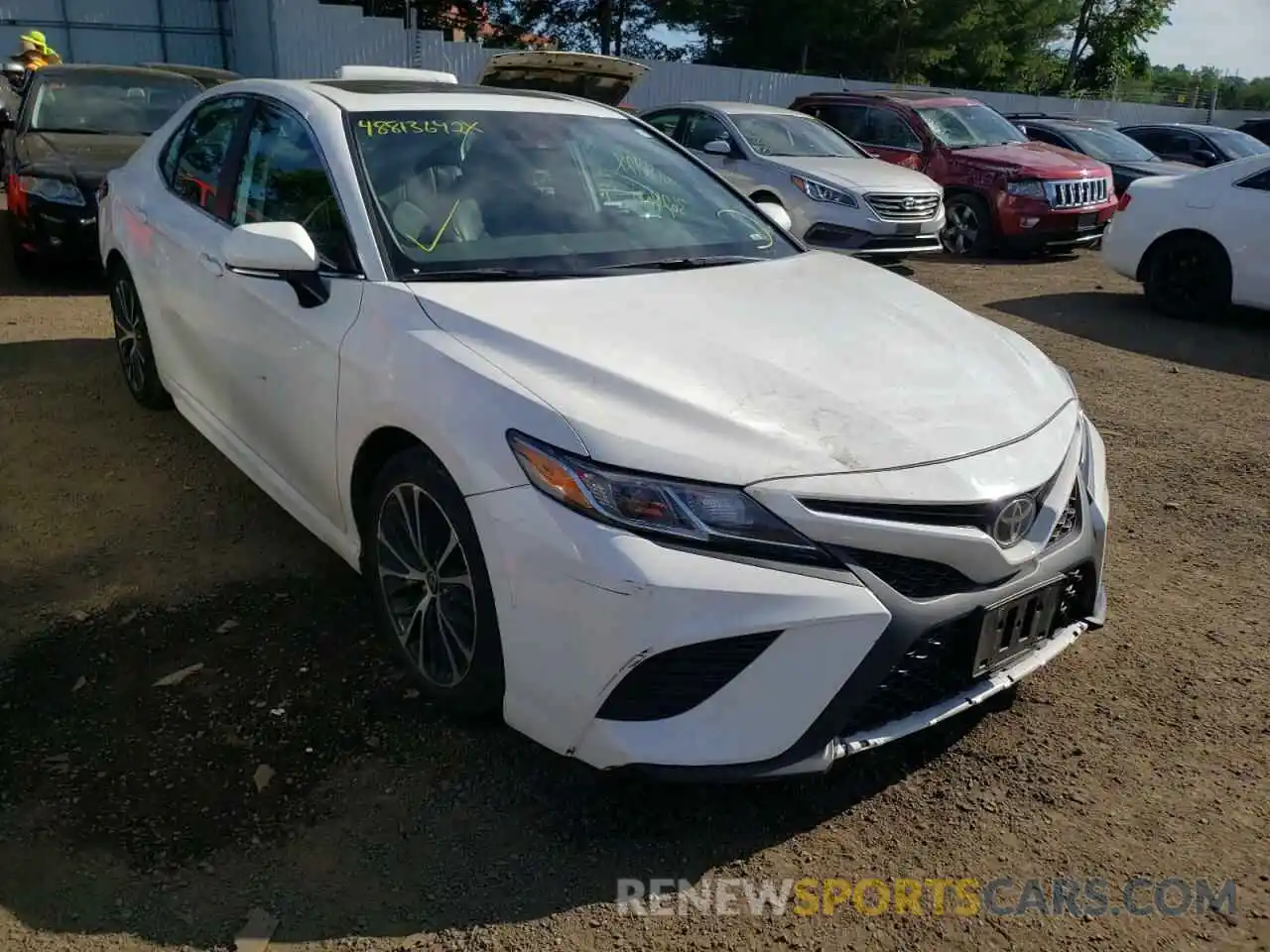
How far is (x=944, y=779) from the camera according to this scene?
2.75 meters

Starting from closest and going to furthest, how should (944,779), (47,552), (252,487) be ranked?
(944,779), (47,552), (252,487)

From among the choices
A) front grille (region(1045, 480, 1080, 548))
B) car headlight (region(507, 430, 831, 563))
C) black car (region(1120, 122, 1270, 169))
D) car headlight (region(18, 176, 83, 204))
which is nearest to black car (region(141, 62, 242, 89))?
car headlight (region(18, 176, 83, 204))

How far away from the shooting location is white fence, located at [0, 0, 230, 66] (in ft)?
64.4

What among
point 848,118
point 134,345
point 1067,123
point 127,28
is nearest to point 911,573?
point 134,345

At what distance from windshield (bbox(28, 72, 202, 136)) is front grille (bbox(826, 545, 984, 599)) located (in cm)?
816

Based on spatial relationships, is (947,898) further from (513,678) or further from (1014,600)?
(513,678)

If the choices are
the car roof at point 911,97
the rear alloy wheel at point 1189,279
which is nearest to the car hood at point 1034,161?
the car roof at point 911,97

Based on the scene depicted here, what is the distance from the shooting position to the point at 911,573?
7.57ft

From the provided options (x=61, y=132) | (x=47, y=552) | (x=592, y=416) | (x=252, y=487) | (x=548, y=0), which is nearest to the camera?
(x=592, y=416)

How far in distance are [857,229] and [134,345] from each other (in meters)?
6.65

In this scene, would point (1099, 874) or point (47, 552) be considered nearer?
point (1099, 874)

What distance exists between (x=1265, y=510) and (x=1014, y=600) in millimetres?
2766

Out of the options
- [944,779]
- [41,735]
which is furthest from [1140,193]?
[41,735]

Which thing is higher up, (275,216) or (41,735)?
(275,216)
